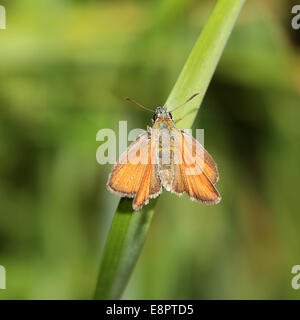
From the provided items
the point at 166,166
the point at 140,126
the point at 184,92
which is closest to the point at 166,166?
the point at 166,166

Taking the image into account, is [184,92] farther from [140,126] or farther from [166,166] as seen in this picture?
[140,126]

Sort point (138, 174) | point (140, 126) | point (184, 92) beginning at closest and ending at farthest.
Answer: point (184, 92), point (138, 174), point (140, 126)

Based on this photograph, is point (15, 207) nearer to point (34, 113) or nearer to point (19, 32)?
point (34, 113)

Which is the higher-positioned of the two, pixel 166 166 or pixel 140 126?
pixel 140 126

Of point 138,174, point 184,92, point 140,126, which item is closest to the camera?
point 184,92

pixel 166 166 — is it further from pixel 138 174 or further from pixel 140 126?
pixel 140 126

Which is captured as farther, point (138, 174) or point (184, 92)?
point (138, 174)

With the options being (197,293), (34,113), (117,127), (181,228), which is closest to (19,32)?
(34,113)

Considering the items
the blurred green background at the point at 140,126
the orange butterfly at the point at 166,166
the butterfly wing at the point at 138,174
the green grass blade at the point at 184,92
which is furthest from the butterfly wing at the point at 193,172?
the blurred green background at the point at 140,126
